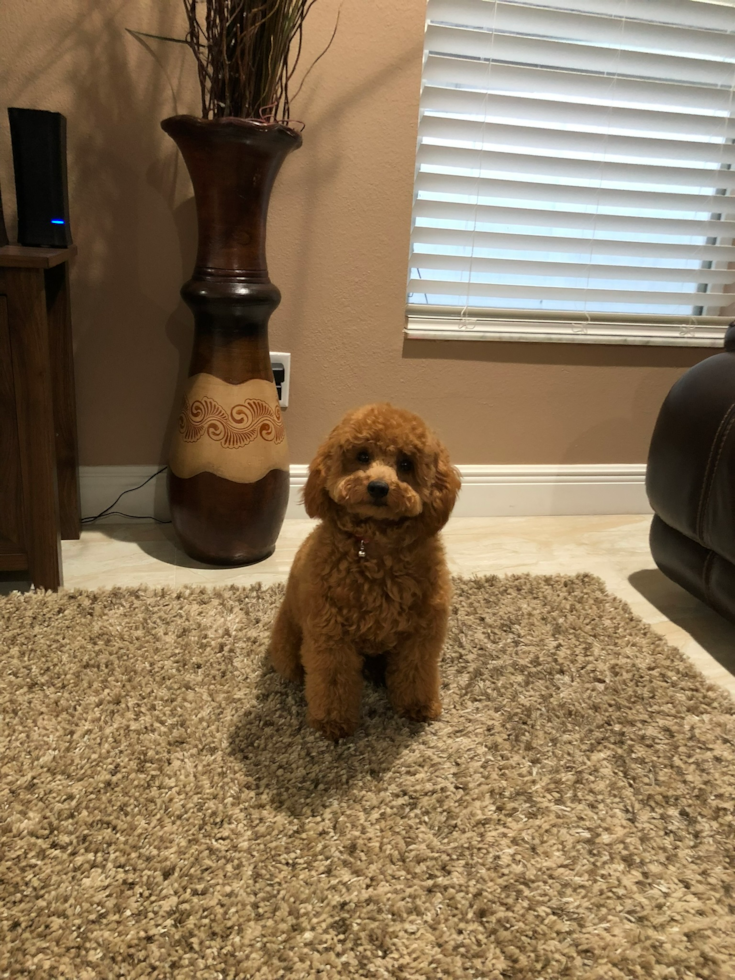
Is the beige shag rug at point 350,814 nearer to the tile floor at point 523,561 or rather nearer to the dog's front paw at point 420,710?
the dog's front paw at point 420,710

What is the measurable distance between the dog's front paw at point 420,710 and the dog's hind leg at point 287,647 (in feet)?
0.63

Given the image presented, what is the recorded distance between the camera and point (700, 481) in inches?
55.1

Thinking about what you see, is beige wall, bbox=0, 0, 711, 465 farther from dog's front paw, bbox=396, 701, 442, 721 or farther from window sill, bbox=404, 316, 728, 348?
dog's front paw, bbox=396, 701, 442, 721

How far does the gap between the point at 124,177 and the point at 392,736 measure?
140 centimetres

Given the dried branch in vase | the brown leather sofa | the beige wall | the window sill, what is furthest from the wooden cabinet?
the brown leather sofa

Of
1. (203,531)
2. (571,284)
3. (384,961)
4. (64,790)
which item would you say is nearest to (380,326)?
(571,284)

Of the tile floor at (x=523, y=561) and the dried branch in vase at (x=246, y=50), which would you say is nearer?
the dried branch in vase at (x=246, y=50)

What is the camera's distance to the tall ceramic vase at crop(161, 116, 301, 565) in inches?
56.6

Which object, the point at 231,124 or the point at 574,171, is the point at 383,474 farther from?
the point at 574,171

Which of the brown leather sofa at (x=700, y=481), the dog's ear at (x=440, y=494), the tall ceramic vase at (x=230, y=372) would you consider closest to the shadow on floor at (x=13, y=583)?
the tall ceramic vase at (x=230, y=372)

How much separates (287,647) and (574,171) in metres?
1.52

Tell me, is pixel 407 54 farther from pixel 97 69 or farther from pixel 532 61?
pixel 97 69

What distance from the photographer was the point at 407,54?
1.69 metres

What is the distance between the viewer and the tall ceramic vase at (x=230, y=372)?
144 centimetres
